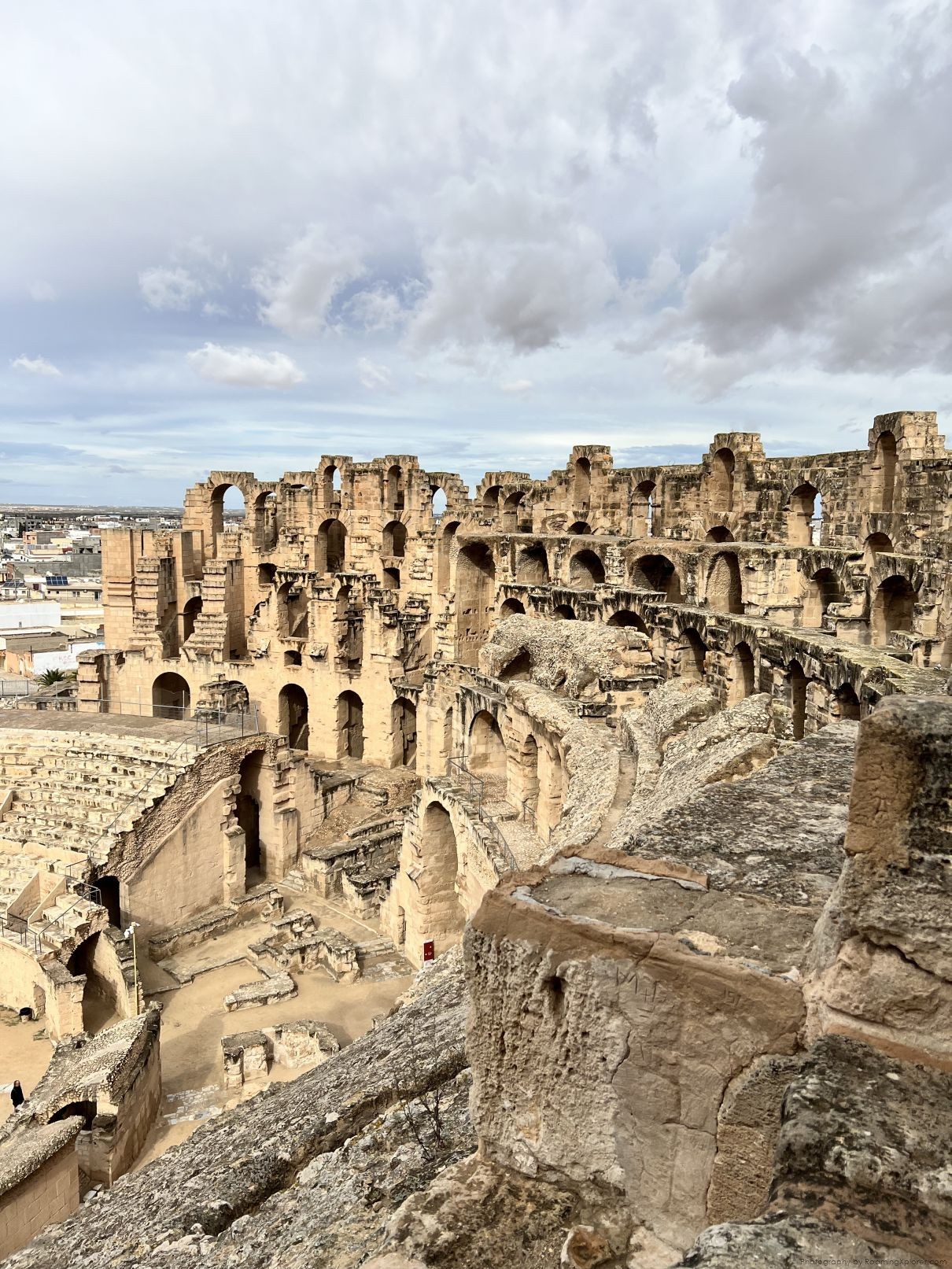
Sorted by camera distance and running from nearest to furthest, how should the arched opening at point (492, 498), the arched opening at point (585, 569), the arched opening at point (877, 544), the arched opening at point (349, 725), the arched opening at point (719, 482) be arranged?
the arched opening at point (877, 544) → the arched opening at point (585, 569) → the arched opening at point (349, 725) → the arched opening at point (719, 482) → the arched opening at point (492, 498)

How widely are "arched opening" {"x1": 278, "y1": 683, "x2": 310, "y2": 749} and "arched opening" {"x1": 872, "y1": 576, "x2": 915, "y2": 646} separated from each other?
53.8 feet

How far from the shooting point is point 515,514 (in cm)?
3206

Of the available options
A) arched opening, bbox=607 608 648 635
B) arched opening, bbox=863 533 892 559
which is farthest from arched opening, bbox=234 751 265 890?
arched opening, bbox=863 533 892 559

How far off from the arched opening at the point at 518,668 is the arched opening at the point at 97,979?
378 inches

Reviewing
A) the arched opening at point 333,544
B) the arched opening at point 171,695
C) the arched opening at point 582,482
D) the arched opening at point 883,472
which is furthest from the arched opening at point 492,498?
the arched opening at point 883,472

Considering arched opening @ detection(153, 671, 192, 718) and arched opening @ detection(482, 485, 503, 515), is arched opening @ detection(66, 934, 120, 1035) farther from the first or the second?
arched opening @ detection(482, 485, 503, 515)

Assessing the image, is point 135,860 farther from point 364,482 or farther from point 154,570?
point 364,482

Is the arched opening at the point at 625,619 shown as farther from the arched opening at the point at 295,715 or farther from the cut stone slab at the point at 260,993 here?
the arched opening at the point at 295,715

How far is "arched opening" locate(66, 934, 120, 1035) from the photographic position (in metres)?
15.0

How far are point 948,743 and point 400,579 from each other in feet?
90.4

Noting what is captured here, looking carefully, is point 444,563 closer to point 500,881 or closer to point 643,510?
point 643,510

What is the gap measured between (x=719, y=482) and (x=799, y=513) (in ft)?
10.4

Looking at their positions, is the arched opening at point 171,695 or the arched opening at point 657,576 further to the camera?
the arched opening at point 171,695

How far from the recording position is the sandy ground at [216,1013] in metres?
12.5
